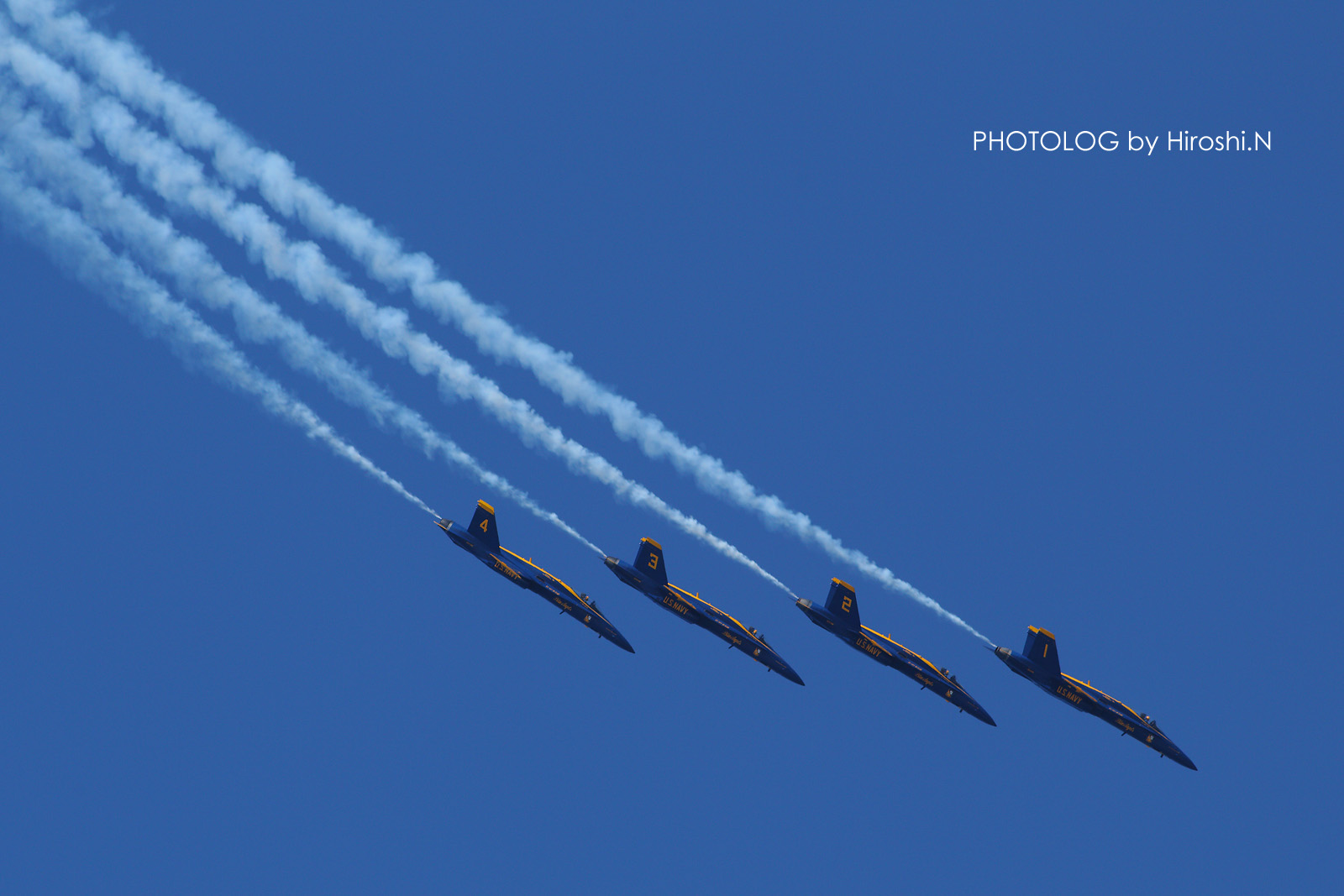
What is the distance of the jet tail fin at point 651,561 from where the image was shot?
8050 cm

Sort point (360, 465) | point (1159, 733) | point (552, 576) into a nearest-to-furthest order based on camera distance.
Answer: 1. point (360, 465)
2. point (552, 576)
3. point (1159, 733)

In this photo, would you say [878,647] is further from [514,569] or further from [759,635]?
[514,569]

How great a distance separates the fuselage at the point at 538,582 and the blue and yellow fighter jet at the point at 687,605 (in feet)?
5.73

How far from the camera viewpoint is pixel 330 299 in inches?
3068

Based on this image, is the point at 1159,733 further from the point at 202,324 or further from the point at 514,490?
the point at 202,324

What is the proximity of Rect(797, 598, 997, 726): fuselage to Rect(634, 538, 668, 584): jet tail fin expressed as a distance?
536cm

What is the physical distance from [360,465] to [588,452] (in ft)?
27.9

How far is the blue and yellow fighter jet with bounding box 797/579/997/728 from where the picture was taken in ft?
266

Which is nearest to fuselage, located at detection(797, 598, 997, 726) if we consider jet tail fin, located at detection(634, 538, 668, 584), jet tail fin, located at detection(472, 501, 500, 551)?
jet tail fin, located at detection(634, 538, 668, 584)

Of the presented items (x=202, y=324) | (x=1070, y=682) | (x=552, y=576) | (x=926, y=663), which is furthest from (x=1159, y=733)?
(x=202, y=324)

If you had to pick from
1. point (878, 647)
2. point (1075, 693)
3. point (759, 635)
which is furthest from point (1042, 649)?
point (759, 635)

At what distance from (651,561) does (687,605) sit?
2.19 meters

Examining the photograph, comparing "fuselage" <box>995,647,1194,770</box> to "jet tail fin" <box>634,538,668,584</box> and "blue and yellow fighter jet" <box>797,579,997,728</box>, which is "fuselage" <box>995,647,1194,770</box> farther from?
"jet tail fin" <box>634,538,668,584</box>

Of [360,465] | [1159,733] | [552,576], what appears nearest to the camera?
[360,465]
